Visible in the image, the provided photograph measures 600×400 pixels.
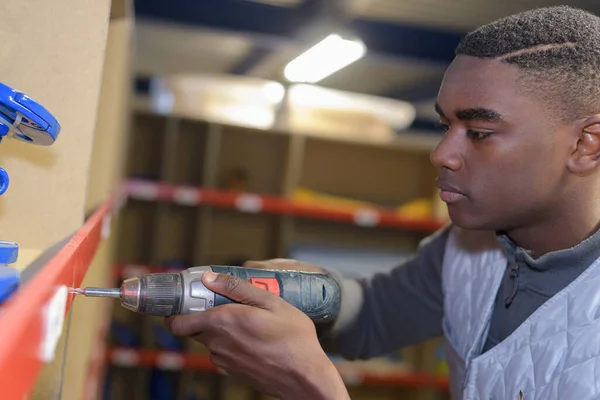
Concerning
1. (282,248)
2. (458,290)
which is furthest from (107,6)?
A: (282,248)

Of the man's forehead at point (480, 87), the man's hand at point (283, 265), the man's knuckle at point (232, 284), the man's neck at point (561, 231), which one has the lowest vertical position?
the man's knuckle at point (232, 284)

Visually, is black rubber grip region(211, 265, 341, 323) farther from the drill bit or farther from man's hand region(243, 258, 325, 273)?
the drill bit

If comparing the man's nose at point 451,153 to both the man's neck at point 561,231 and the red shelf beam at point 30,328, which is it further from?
the red shelf beam at point 30,328

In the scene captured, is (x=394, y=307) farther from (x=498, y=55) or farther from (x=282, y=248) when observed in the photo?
(x=282, y=248)

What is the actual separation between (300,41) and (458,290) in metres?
4.07

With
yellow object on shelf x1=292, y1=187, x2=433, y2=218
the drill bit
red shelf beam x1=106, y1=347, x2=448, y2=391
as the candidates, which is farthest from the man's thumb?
yellow object on shelf x1=292, y1=187, x2=433, y2=218

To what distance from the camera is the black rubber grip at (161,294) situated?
1.06 metres

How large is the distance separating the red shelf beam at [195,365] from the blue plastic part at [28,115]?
3.20m

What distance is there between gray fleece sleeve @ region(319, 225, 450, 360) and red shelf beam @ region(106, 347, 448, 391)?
2273 mm

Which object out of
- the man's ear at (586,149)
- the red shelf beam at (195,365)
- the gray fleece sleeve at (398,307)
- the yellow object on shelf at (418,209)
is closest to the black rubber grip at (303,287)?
the gray fleece sleeve at (398,307)

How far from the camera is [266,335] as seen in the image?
1.06 m

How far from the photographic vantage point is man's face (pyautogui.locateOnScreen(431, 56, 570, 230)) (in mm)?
1271

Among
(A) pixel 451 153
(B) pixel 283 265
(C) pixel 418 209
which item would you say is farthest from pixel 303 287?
(C) pixel 418 209

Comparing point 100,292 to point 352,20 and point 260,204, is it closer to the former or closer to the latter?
point 260,204
